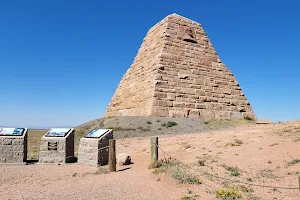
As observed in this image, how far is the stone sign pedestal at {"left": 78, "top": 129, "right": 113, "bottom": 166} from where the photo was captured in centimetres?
954

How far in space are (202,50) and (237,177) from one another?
2040 cm

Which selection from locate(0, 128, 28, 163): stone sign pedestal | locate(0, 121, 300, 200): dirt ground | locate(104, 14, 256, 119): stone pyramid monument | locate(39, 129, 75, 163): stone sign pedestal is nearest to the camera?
locate(0, 121, 300, 200): dirt ground

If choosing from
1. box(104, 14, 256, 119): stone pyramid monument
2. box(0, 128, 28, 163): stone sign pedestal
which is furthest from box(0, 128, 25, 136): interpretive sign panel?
box(104, 14, 256, 119): stone pyramid monument

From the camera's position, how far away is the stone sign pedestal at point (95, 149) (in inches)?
376

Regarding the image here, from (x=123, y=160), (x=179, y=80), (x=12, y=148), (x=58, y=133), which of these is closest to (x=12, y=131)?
(x=12, y=148)

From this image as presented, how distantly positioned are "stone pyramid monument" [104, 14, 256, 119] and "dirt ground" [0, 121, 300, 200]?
10.8 m

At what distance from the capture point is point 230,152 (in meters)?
9.37

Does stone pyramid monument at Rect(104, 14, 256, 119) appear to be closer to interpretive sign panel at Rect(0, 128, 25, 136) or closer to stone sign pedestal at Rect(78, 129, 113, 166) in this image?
stone sign pedestal at Rect(78, 129, 113, 166)

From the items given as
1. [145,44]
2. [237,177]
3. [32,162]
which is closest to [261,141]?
[237,177]

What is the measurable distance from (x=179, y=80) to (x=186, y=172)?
1568cm

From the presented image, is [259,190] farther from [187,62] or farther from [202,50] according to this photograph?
[202,50]

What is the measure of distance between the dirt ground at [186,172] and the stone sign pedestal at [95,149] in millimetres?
362

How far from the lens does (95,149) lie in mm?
9570

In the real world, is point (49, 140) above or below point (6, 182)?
above
